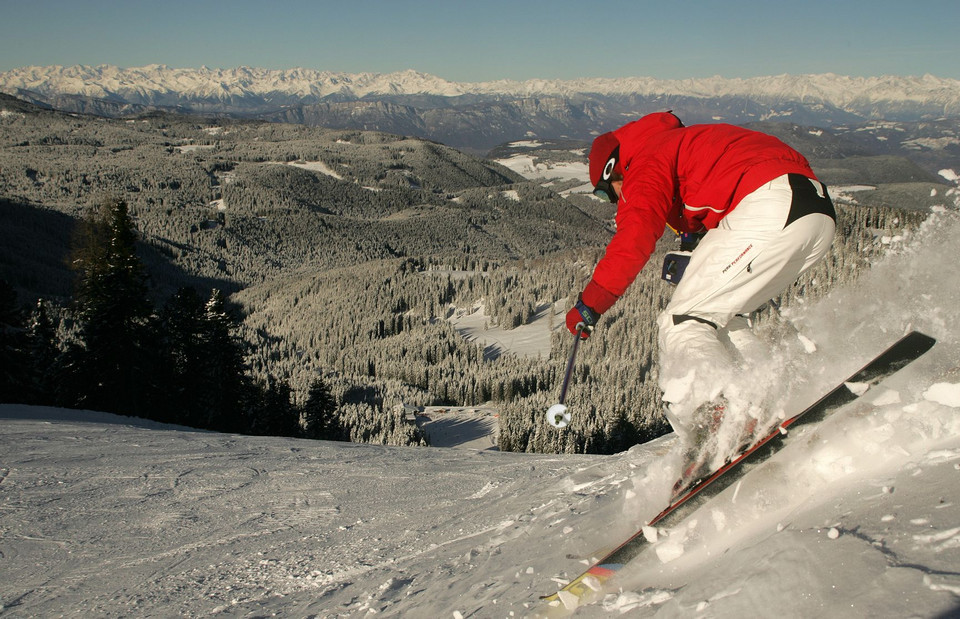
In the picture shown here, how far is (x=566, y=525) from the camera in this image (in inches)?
185

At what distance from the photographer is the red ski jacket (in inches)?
172

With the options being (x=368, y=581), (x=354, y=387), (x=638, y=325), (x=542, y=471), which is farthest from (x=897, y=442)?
(x=638, y=325)

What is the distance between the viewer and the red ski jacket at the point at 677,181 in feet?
14.3

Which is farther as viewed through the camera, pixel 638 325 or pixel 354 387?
pixel 638 325

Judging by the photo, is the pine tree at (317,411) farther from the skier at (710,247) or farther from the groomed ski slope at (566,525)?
the skier at (710,247)

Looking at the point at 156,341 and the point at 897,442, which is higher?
the point at 897,442

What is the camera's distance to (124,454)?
25.2 ft

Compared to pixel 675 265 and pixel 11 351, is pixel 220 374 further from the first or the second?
pixel 675 265

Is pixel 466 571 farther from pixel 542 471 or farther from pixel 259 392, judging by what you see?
pixel 259 392

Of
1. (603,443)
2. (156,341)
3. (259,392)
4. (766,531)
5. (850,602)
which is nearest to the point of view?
(850,602)

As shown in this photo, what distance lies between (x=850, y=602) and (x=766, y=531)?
3.14 ft

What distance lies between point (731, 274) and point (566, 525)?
2.41 metres

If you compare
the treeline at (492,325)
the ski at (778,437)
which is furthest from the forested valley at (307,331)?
the ski at (778,437)

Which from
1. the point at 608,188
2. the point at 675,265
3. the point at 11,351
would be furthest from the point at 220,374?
the point at 675,265
